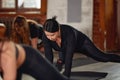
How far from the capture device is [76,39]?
11.5ft

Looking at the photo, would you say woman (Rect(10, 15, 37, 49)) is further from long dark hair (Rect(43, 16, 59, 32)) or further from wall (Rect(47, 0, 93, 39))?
wall (Rect(47, 0, 93, 39))

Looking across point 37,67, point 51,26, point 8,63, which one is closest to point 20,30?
point 51,26

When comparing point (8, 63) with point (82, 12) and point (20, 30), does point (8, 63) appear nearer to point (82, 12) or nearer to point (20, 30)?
point (20, 30)

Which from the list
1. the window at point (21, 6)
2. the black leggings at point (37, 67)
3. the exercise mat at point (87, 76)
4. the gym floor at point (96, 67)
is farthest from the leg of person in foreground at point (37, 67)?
the window at point (21, 6)

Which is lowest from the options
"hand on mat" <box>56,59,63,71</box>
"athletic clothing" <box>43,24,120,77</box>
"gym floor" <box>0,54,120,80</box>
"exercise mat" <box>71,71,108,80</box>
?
"gym floor" <box>0,54,120,80</box>

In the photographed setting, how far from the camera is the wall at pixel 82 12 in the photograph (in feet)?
24.3

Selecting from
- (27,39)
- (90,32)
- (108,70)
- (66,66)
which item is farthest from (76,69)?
(90,32)

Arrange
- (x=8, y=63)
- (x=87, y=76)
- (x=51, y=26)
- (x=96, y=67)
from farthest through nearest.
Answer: (x=96, y=67), (x=87, y=76), (x=51, y=26), (x=8, y=63)

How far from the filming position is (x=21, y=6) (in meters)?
7.99

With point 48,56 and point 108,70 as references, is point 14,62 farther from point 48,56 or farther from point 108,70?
point 108,70

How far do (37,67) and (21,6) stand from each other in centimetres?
619

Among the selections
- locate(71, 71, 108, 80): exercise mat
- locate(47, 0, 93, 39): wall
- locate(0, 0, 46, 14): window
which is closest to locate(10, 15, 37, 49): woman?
locate(71, 71, 108, 80): exercise mat

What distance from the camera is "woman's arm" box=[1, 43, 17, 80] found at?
5.72ft

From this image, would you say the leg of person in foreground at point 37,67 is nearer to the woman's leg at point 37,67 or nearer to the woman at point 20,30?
the woman's leg at point 37,67
